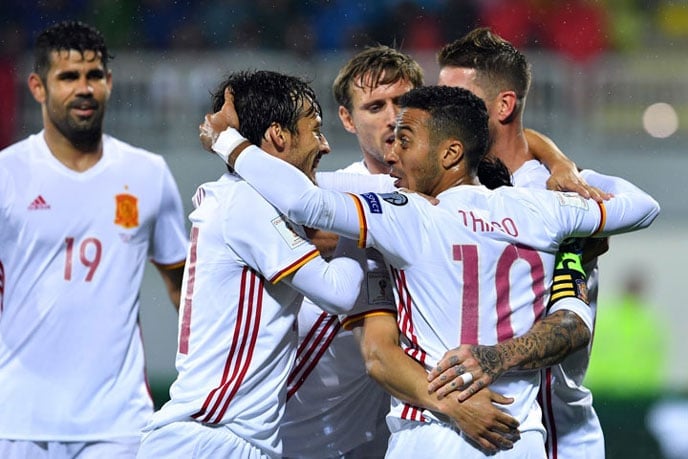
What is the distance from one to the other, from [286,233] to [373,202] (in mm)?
316

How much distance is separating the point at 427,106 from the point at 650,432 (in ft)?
15.2

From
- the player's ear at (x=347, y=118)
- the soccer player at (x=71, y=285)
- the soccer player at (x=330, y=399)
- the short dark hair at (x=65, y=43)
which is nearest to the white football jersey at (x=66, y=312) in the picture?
the soccer player at (x=71, y=285)

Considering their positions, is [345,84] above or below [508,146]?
above

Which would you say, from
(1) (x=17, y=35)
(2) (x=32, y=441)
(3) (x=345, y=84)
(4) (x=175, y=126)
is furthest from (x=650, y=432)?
(1) (x=17, y=35)

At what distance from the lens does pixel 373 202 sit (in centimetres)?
401

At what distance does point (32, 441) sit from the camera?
539cm

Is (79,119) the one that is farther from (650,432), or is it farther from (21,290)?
(650,432)

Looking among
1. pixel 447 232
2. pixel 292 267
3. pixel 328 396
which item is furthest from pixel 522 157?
pixel 292 267

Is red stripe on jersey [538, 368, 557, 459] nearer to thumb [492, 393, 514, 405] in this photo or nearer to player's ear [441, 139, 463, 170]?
thumb [492, 393, 514, 405]

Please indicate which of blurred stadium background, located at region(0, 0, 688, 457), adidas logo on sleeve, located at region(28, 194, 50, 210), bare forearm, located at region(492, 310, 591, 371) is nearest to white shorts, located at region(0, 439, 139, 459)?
adidas logo on sleeve, located at region(28, 194, 50, 210)

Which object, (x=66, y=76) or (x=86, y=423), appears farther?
(x=66, y=76)

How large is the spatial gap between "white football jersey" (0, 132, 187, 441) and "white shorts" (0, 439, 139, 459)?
1.2 inches

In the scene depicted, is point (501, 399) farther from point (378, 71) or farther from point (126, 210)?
point (126, 210)

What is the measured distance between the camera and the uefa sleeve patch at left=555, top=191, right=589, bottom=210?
4219 millimetres
